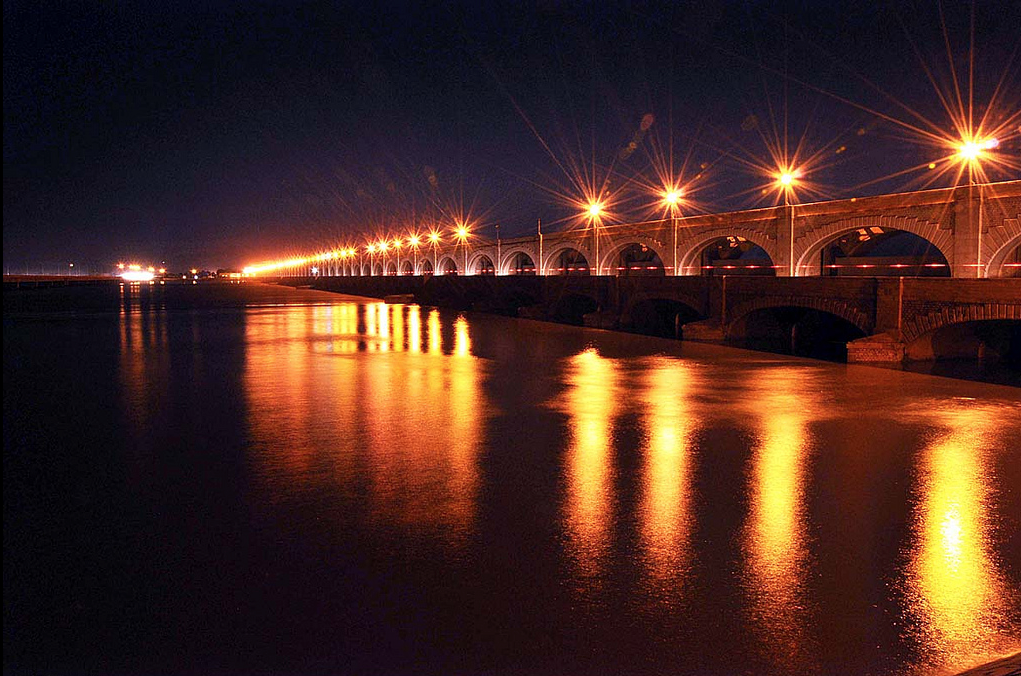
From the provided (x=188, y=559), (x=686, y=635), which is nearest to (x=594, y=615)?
(x=686, y=635)

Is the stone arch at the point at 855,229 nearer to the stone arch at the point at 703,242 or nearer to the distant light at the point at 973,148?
the stone arch at the point at 703,242

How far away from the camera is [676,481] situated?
8.90 m

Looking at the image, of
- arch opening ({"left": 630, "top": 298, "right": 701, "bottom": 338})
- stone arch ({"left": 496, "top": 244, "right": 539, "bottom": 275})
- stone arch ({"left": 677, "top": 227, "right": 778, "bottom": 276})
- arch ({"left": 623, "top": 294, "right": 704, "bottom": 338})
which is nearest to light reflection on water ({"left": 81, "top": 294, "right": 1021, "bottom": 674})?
arch ({"left": 623, "top": 294, "right": 704, "bottom": 338})

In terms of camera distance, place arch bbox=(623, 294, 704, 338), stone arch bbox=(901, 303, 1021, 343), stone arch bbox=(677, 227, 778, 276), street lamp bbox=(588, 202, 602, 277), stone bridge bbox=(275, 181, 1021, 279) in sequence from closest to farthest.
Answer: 1. stone arch bbox=(901, 303, 1021, 343)
2. stone bridge bbox=(275, 181, 1021, 279)
3. stone arch bbox=(677, 227, 778, 276)
4. arch bbox=(623, 294, 704, 338)
5. street lamp bbox=(588, 202, 602, 277)

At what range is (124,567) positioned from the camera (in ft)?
20.7

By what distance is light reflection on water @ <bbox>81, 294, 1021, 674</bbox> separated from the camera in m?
5.40

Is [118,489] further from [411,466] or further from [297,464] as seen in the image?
[411,466]

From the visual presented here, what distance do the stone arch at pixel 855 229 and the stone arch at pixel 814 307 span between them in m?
7.25

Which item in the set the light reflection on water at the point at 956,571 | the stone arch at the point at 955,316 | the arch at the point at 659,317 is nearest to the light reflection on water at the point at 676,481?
the light reflection on water at the point at 956,571

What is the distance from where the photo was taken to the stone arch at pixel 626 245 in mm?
50747

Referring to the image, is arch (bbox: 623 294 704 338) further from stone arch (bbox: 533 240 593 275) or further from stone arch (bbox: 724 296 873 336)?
stone arch (bbox: 533 240 593 275)

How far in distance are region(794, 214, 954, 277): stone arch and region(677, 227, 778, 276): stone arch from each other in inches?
71.6

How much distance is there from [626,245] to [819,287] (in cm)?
3365

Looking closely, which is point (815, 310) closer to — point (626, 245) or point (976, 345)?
point (976, 345)
